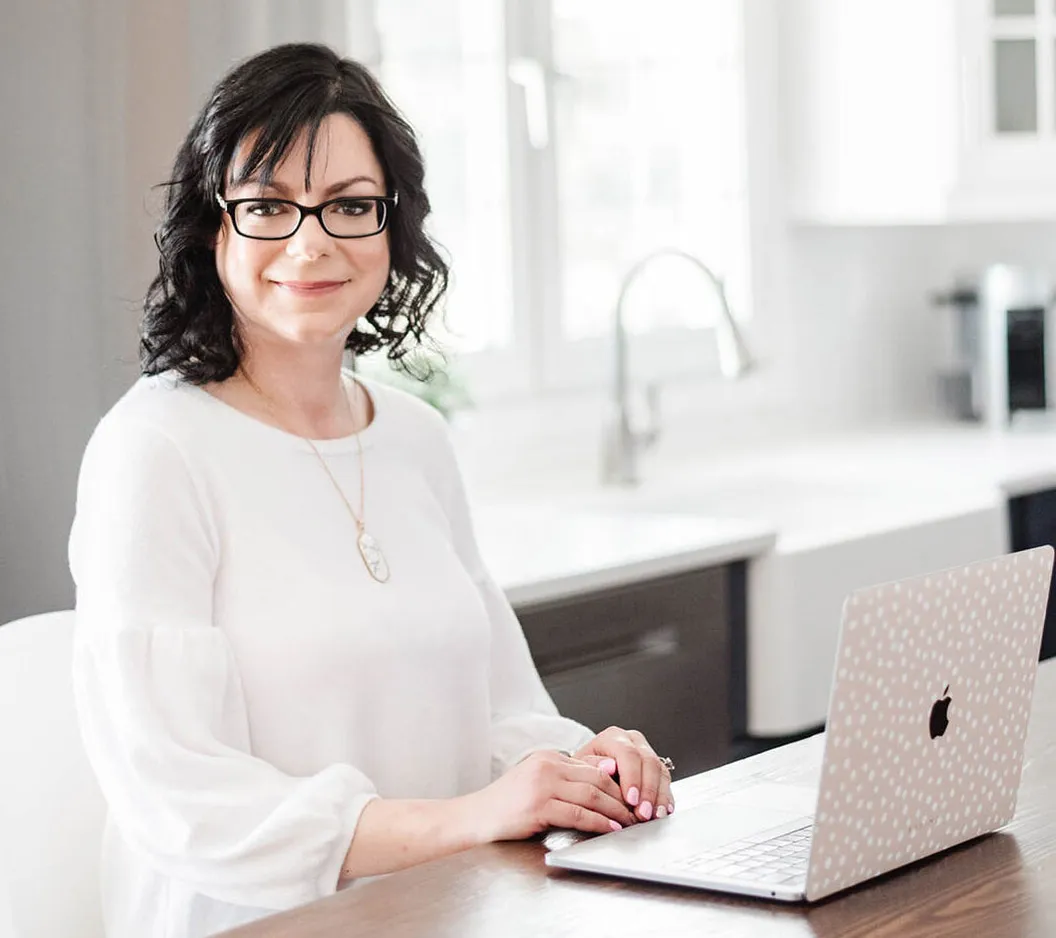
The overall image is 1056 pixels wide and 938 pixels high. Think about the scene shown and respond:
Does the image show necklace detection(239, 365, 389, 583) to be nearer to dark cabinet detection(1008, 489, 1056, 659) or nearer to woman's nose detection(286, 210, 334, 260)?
woman's nose detection(286, 210, 334, 260)

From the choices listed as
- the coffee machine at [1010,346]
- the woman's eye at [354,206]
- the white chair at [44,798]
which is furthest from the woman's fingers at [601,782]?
the coffee machine at [1010,346]

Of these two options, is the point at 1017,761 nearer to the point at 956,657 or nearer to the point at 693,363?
the point at 956,657

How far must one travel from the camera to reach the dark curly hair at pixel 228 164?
1812mm

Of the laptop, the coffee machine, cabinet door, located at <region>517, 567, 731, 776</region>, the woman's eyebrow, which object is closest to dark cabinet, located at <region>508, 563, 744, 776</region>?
cabinet door, located at <region>517, 567, 731, 776</region>

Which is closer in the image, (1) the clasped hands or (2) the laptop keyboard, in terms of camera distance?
(2) the laptop keyboard

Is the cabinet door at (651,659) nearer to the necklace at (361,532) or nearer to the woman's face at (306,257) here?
the necklace at (361,532)

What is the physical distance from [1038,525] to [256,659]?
227 centimetres

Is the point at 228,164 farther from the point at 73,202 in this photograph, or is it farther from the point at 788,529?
the point at 788,529

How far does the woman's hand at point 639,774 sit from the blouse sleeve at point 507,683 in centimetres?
24

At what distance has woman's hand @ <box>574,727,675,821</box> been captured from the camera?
1.59 metres

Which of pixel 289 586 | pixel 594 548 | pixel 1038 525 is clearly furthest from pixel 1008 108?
pixel 289 586

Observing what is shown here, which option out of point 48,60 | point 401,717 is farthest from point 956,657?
point 48,60

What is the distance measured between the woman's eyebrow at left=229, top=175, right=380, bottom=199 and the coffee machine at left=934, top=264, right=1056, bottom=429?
2.63 meters

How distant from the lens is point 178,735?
64.8 inches
